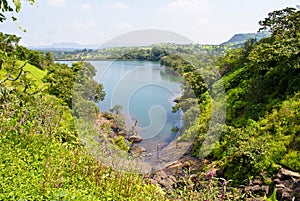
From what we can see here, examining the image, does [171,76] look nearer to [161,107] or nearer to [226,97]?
[161,107]

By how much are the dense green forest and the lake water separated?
0.29 meters

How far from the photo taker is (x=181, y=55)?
683cm

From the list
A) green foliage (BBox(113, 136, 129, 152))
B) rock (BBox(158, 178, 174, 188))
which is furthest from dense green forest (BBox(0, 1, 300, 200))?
rock (BBox(158, 178, 174, 188))

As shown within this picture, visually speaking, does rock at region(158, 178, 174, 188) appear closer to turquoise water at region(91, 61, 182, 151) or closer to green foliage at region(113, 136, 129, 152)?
turquoise water at region(91, 61, 182, 151)

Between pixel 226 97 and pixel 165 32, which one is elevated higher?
pixel 165 32

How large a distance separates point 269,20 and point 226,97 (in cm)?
577

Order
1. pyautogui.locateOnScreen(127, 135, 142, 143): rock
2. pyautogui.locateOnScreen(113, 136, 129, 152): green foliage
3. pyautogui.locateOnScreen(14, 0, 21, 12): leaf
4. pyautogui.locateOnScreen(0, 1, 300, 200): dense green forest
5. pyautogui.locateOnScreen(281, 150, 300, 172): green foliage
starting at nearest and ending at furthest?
pyautogui.locateOnScreen(14, 0, 21, 12): leaf
pyautogui.locateOnScreen(0, 1, 300, 200): dense green forest
pyautogui.locateOnScreen(113, 136, 129, 152): green foliage
pyautogui.locateOnScreen(127, 135, 142, 143): rock
pyautogui.locateOnScreen(281, 150, 300, 172): green foliage

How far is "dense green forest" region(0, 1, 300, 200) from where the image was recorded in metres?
2.80

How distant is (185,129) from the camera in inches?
359

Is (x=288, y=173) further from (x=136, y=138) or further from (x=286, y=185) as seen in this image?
(x=136, y=138)

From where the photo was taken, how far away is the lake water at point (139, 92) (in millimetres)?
5656

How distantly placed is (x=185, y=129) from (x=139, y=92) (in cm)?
391

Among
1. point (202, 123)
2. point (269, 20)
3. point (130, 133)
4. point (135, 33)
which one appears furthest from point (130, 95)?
point (269, 20)

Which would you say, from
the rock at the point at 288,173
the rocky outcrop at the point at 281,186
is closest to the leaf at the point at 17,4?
the rocky outcrop at the point at 281,186
